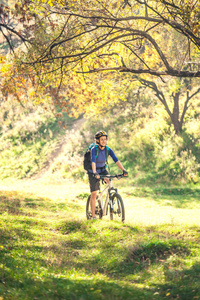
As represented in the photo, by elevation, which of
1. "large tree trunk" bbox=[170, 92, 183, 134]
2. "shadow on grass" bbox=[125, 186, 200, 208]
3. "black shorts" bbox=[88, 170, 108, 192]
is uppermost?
"large tree trunk" bbox=[170, 92, 183, 134]

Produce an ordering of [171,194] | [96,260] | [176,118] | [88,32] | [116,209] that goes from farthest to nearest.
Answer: [176,118], [171,194], [88,32], [116,209], [96,260]

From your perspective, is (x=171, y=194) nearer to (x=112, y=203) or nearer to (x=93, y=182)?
(x=112, y=203)

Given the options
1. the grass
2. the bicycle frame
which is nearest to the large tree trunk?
the bicycle frame

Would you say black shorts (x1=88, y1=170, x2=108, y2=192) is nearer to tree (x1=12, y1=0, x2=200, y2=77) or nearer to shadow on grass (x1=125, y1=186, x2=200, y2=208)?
tree (x1=12, y1=0, x2=200, y2=77)

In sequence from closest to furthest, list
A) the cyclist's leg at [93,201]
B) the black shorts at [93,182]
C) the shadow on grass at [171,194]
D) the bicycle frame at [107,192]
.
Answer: the bicycle frame at [107,192], the black shorts at [93,182], the cyclist's leg at [93,201], the shadow on grass at [171,194]

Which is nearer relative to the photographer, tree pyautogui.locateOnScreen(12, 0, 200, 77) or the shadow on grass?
tree pyautogui.locateOnScreen(12, 0, 200, 77)

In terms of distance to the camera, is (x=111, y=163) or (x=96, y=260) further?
(x=111, y=163)

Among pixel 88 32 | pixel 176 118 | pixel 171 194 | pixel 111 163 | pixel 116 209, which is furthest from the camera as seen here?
pixel 111 163

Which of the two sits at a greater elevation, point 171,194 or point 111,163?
point 111,163

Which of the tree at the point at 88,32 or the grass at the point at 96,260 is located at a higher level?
the tree at the point at 88,32

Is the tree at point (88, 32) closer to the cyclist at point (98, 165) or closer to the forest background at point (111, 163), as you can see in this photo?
the forest background at point (111, 163)

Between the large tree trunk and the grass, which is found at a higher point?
the large tree trunk

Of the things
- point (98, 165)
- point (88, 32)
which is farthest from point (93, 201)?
point (88, 32)

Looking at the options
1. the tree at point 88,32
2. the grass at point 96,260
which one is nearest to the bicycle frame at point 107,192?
the grass at point 96,260
